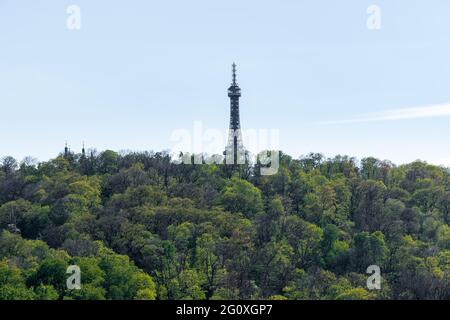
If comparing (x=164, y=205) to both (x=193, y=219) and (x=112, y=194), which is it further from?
(x=112, y=194)

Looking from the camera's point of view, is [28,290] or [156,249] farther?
[156,249]

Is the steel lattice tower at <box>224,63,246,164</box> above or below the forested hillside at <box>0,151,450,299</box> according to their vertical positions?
above

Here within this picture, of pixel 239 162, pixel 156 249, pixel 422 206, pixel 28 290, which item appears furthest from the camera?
pixel 239 162

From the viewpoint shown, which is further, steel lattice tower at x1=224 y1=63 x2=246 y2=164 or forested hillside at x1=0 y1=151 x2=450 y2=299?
steel lattice tower at x1=224 y1=63 x2=246 y2=164
